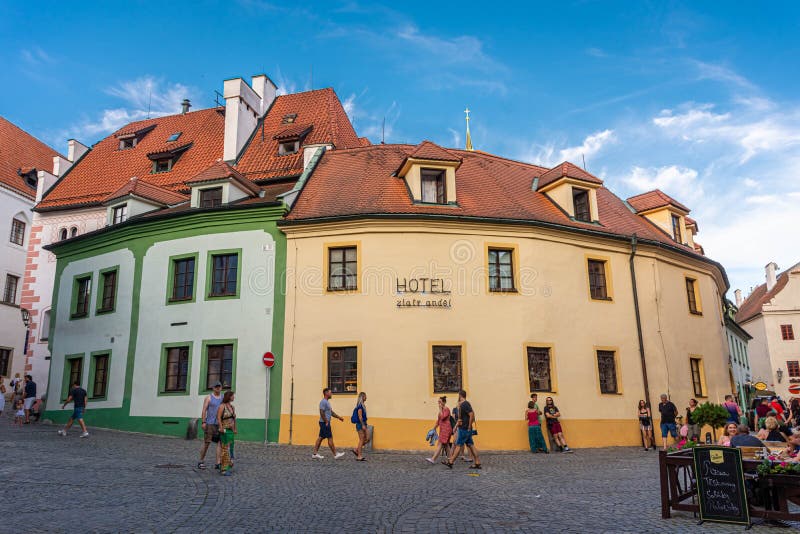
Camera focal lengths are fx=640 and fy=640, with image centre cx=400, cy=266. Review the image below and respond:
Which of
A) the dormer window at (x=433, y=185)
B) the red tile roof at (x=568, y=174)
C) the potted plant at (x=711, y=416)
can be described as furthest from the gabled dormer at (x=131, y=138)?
the potted plant at (x=711, y=416)

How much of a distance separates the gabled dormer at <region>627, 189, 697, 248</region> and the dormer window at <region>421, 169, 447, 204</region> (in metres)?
11.2

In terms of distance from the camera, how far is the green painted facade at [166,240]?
20281mm

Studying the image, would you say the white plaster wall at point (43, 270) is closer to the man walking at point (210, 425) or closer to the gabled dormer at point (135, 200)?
the gabled dormer at point (135, 200)

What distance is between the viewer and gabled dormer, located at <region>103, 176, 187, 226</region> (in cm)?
2484

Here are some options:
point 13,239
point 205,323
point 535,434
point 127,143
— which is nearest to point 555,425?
point 535,434

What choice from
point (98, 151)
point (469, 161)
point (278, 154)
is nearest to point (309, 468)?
point (469, 161)

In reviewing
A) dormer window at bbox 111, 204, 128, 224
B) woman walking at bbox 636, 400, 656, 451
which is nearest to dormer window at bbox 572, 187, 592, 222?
woman walking at bbox 636, 400, 656, 451

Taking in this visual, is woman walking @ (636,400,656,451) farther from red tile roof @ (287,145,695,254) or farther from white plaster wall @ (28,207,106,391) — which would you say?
white plaster wall @ (28,207,106,391)

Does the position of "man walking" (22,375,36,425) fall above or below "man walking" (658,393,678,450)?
above

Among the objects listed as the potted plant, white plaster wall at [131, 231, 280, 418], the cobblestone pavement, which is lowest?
the cobblestone pavement

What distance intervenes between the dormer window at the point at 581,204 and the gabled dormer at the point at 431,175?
5.10m

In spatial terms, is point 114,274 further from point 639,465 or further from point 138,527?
point 639,465

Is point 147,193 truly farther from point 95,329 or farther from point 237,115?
point 237,115

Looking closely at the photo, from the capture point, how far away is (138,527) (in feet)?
28.3
